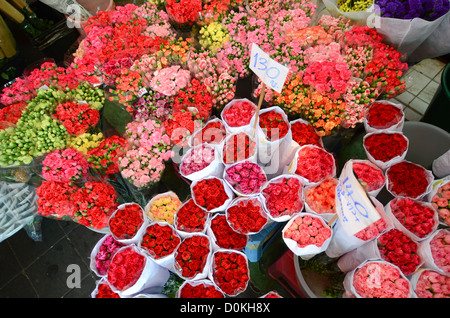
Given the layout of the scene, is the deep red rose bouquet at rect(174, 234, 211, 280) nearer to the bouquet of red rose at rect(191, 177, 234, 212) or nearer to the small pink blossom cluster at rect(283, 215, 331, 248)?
the bouquet of red rose at rect(191, 177, 234, 212)

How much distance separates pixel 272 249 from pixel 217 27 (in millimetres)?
2407

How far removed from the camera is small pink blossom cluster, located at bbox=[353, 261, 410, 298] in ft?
5.79

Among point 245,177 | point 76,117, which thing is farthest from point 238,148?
point 76,117

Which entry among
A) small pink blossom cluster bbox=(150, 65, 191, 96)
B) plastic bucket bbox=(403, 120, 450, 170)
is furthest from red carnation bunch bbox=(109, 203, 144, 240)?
plastic bucket bbox=(403, 120, 450, 170)

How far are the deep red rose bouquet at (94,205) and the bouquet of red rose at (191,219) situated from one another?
2.05 ft

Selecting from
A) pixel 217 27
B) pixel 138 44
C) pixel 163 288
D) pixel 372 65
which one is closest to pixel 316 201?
pixel 372 65

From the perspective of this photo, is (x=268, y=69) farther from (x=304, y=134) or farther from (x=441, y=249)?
(x=441, y=249)

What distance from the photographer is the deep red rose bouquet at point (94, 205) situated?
2350 mm

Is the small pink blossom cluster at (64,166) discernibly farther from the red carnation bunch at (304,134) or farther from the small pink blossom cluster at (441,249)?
the small pink blossom cluster at (441,249)

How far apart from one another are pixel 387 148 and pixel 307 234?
103cm

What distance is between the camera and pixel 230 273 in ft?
6.66

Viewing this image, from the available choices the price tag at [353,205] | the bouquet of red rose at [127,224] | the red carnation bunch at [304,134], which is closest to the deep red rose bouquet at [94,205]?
the bouquet of red rose at [127,224]

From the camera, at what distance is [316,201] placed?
214 centimetres

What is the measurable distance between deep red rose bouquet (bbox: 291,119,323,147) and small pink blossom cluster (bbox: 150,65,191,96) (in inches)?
45.0
